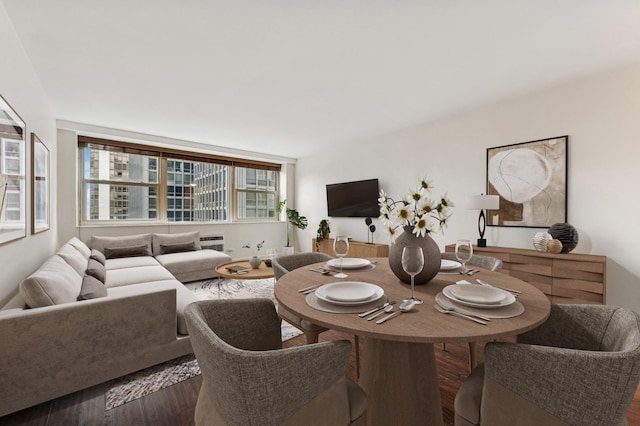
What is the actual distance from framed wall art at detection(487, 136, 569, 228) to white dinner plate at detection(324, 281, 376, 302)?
108 inches

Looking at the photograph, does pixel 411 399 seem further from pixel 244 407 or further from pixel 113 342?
pixel 113 342

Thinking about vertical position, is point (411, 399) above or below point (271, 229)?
below

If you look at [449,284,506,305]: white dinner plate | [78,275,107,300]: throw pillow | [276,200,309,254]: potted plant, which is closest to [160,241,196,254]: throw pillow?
[276,200,309,254]: potted plant

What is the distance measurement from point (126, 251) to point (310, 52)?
3790 mm

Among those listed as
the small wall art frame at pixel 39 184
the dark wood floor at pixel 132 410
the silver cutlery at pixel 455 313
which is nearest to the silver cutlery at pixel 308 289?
the silver cutlery at pixel 455 313

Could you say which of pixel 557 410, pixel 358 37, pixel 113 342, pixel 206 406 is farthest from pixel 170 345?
pixel 358 37

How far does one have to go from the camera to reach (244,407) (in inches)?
31.1

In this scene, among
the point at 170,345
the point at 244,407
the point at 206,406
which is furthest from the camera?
the point at 170,345

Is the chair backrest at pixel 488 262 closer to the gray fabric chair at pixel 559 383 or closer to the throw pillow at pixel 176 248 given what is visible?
the gray fabric chair at pixel 559 383

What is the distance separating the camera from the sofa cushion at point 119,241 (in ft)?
13.3

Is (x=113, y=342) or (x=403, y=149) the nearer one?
(x=113, y=342)

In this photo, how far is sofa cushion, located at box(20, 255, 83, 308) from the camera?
1.61 metres

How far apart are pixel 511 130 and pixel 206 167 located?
17.1 ft

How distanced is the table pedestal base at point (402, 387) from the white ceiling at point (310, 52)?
1985mm
